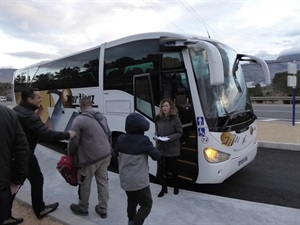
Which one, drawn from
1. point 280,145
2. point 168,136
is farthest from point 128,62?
point 280,145

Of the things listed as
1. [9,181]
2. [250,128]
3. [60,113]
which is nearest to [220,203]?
[250,128]

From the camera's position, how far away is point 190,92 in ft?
17.0

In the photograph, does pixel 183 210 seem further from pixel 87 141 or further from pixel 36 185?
pixel 36 185

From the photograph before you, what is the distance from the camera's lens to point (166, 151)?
200 inches

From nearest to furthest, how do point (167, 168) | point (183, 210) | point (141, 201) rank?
point (141, 201)
point (183, 210)
point (167, 168)

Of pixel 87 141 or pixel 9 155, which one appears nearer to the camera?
pixel 9 155

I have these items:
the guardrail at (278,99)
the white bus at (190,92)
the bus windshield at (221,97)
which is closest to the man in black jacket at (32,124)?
the white bus at (190,92)

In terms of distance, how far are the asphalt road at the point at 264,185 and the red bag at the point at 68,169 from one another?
2.04 m

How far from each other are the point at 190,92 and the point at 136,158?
2.21 m

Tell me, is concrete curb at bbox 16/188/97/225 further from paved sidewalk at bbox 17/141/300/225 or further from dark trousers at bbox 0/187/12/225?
dark trousers at bbox 0/187/12/225

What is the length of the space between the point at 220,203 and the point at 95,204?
6.68ft

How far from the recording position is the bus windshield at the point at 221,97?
199 inches

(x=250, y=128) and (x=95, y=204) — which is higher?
(x=250, y=128)

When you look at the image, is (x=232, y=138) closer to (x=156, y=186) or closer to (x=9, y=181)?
(x=156, y=186)
